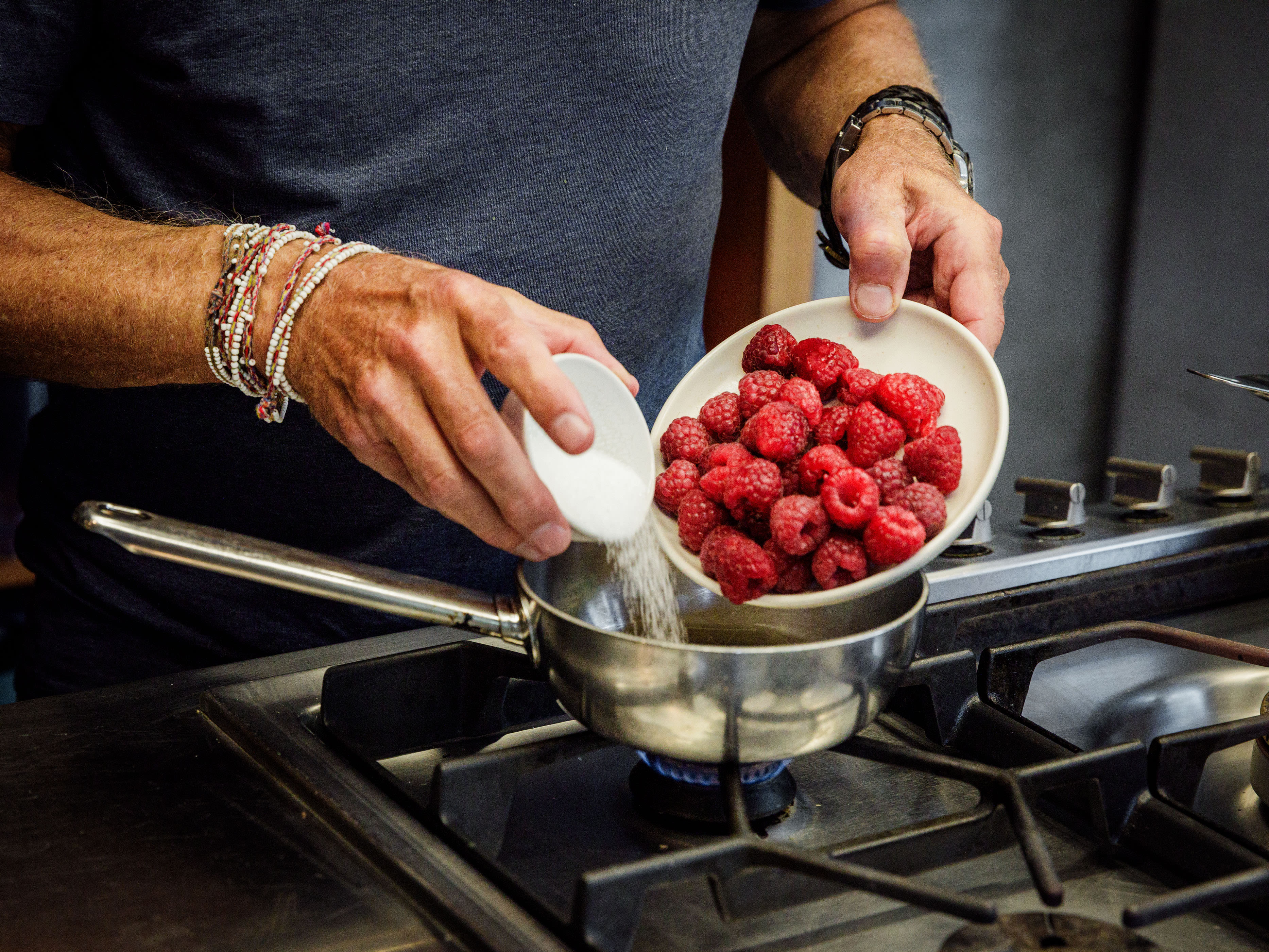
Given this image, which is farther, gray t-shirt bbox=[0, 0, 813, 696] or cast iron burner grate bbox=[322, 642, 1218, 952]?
gray t-shirt bbox=[0, 0, 813, 696]

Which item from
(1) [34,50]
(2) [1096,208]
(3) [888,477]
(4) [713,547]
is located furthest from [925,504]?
(2) [1096,208]

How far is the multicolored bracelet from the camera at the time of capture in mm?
715

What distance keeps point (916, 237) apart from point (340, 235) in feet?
1.61

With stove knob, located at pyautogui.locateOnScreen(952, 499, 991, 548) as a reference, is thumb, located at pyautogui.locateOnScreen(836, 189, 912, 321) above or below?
above

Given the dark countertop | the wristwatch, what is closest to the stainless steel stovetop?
the dark countertop

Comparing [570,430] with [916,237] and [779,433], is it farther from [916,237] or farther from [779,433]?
[916,237]

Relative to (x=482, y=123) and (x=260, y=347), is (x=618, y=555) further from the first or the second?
(x=482, y=123)

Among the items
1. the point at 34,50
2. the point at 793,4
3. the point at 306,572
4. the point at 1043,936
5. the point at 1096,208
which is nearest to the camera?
the point at 1043,936

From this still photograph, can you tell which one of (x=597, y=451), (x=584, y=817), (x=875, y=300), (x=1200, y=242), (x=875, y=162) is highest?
(x=1200, y=242)

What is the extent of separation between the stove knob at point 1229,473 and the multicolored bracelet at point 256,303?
84 centimetres

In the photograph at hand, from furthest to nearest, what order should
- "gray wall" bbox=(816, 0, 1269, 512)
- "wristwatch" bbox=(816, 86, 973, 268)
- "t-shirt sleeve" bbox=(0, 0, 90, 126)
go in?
1. "gray wall" bbox=(816, 0, 1269, 512)
2. "wristwatch" bbox=(816, 86, 973, 268)
3. "t-shirt sleeve" bbox=(0, 0, 90, 126)

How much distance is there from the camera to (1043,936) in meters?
0.52

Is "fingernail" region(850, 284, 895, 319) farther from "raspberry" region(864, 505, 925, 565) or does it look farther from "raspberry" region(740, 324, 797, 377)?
"raspberry" region(864, 505, 925, 565)

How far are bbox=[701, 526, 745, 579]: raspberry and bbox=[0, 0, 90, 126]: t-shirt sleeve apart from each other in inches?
24.3
